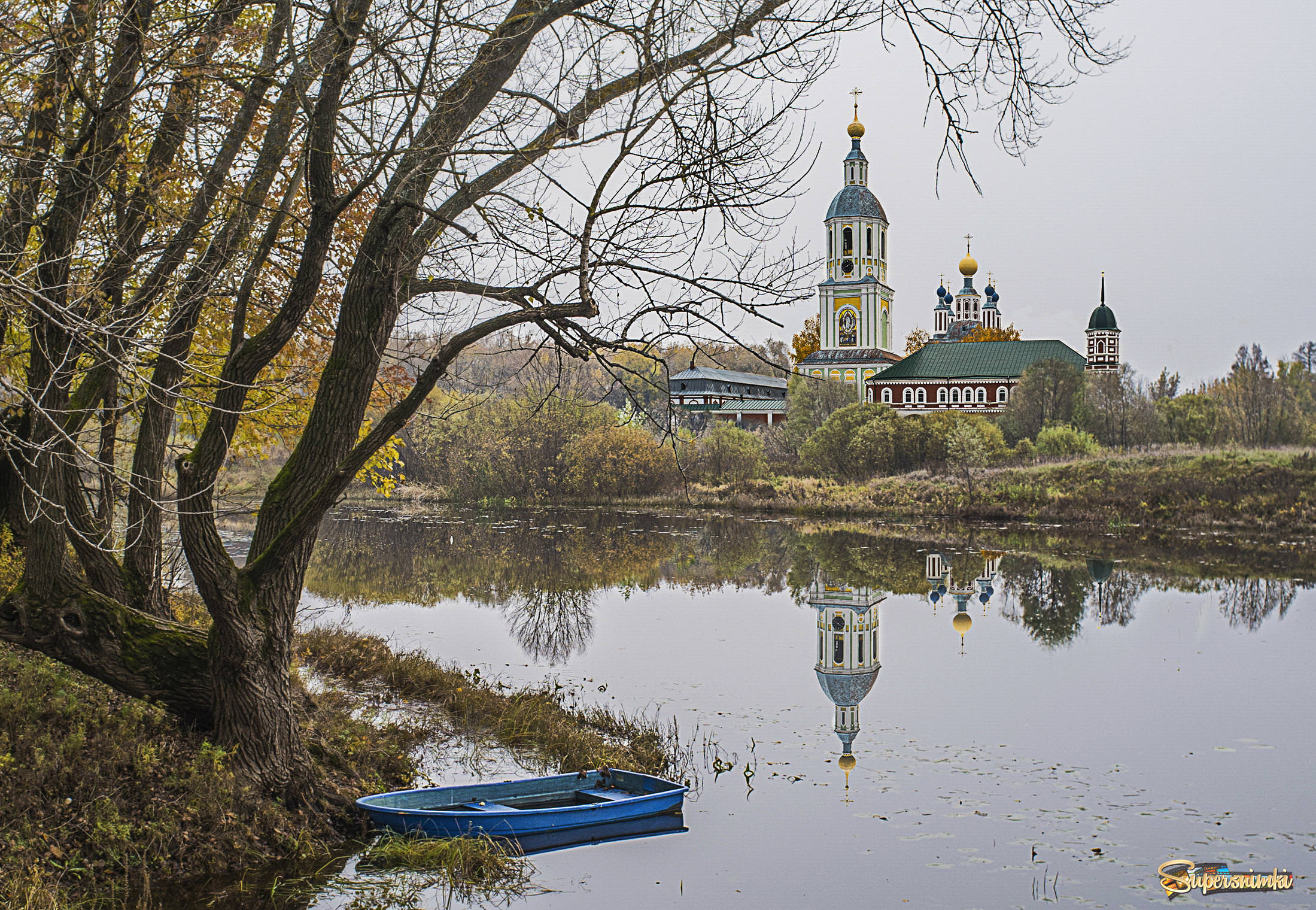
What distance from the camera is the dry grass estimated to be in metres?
9.25

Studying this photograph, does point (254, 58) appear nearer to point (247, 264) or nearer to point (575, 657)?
point (247, 264)

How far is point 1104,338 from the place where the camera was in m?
59.9

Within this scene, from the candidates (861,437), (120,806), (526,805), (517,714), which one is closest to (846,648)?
(517,714)

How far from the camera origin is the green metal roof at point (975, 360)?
6306cm

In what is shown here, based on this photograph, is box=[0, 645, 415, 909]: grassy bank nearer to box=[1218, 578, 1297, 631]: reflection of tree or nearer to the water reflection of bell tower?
the water reflection of bell tower

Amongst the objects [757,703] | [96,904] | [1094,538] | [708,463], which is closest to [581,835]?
[96,904]

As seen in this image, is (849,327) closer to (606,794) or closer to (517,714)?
(517,714)

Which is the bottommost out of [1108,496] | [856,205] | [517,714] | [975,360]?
[517,714]

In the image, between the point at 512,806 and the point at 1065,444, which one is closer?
the point at 512,806

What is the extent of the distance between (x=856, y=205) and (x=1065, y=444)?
35.7m

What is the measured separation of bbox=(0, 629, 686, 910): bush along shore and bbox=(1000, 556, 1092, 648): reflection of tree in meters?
10.7

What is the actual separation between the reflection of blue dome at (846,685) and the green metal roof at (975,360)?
174 feet

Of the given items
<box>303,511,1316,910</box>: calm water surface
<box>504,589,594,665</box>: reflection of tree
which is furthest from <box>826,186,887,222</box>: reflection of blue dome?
<box>504,589,594,665</box>: reflection of tree

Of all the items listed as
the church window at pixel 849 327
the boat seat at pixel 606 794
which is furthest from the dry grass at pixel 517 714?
the church window at pixel 849 327
